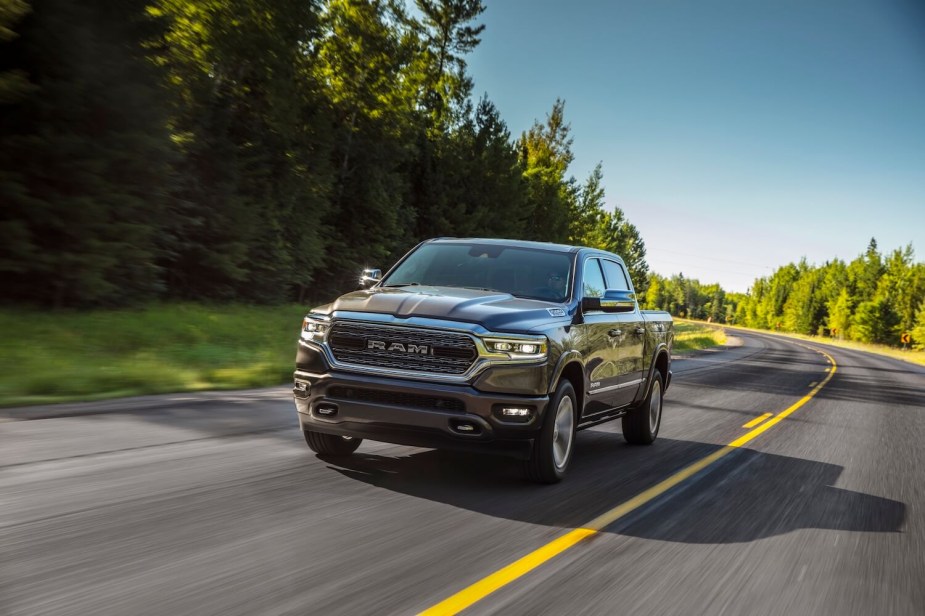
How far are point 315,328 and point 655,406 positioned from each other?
4.97 meters

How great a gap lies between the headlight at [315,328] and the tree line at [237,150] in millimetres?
11151

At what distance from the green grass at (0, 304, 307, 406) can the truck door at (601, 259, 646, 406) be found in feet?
18.2

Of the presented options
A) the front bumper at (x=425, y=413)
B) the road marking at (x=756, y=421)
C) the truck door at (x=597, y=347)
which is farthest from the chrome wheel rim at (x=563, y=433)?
the road marking at (x=756, y=421)

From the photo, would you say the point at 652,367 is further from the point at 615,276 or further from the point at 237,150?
the point at 237,150

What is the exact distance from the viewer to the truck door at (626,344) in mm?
7832

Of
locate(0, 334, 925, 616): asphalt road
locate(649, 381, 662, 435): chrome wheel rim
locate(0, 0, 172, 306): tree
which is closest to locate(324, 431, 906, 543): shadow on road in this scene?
locate(0, 334, 925, 616): asphalt road

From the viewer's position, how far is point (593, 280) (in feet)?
24.9

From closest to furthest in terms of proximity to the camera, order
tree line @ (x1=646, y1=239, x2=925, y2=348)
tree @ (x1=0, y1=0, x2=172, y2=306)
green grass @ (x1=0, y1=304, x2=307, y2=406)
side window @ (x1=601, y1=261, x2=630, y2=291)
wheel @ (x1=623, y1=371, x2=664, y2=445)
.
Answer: side window @ (x1=601, y1=261, x2=630, y2=291) → wheel @ (x1=623, y1=371, x2=664, y2=445) → green grass @ (x1=0, y1=304, x2=307, y2=406) → tree @ (x1=0, y1=0, x2=172, y2=306) → tree line @ (x1=646, y1=239, x2=925, y2=348)

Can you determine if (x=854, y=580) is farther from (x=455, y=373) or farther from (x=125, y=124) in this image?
(x=125, y=124)

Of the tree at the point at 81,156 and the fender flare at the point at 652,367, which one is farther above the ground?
the tree at the point at 81,156

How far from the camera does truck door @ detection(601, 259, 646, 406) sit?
7.83 metres

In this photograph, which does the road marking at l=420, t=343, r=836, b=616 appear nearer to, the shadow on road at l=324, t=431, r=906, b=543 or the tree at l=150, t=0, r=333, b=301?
the shadow on road at l=324, t=431, r=906, b=543

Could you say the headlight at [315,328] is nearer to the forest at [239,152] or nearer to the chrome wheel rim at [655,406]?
the chrome wheel rim at [655,406]

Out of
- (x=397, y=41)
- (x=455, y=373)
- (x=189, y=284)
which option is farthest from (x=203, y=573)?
(x=397, y=41)
